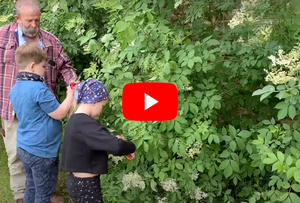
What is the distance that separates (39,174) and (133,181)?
0.73 m

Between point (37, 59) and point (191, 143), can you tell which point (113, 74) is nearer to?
point (37, 59)

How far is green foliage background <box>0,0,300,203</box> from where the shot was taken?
2.58 m

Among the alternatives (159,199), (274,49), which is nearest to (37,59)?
(159,199)

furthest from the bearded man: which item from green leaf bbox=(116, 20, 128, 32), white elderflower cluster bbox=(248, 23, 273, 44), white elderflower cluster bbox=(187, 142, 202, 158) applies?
white elderflower cluster bbox=(248, 23, 273, 44)

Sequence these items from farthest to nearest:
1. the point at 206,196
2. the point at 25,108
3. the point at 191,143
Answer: the point at 206,196
the point at 25,108
the point at 191,143

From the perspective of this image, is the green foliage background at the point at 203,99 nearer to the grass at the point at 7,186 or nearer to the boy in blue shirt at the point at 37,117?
the boy in blue shirt at the point at 37,117

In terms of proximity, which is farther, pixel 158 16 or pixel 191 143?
pixel 158 16

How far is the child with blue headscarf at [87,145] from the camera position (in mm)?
2447

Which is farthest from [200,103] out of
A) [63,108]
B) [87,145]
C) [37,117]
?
[37,117]

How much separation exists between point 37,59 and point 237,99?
5.46 ft

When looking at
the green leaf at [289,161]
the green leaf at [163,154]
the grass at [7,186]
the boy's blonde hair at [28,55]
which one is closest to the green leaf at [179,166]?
the green leaf at [163,154]

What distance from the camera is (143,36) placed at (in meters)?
2.67

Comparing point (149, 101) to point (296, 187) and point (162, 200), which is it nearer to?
point (162, 200)

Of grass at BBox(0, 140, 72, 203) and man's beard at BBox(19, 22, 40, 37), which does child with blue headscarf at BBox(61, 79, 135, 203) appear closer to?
man's beard at BBox(19, 22, 40, 37)
